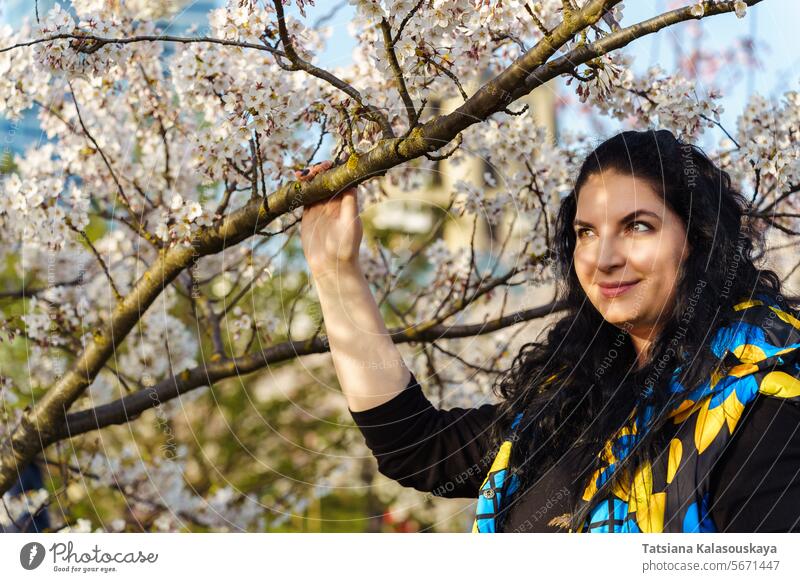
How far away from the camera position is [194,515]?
264 centimetres

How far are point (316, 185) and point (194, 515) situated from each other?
1.59m

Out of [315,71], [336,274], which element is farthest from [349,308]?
[315,71]

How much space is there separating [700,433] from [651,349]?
0.62 ft

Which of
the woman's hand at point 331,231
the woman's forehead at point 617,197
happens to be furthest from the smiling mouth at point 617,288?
the woman's hand at point 331,231

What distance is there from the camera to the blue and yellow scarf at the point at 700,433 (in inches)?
40.6

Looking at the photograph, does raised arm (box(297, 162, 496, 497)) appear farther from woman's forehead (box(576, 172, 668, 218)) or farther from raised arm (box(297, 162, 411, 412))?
woman's forehead (box(576, 172, 668, 218))

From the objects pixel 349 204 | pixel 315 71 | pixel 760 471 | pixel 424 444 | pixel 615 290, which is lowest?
pixel 760 471

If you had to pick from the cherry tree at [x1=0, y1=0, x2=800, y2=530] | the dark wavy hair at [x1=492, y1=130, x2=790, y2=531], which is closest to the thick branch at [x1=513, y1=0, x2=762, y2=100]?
the cherry tree at [x1=0, y1=0, x2=800, y2=530]

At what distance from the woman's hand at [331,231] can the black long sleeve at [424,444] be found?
26cm

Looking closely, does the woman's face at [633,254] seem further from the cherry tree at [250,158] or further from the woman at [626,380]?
the cherry tree at [250,158]

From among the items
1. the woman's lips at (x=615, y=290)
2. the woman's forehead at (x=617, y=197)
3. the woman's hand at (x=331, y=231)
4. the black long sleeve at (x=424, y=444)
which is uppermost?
the woman's hand at (x=331, y=231)

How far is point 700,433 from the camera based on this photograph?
1054 mm

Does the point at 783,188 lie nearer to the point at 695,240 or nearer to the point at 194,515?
the point at 695,240

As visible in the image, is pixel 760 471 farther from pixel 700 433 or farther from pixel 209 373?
pixel 209 373
